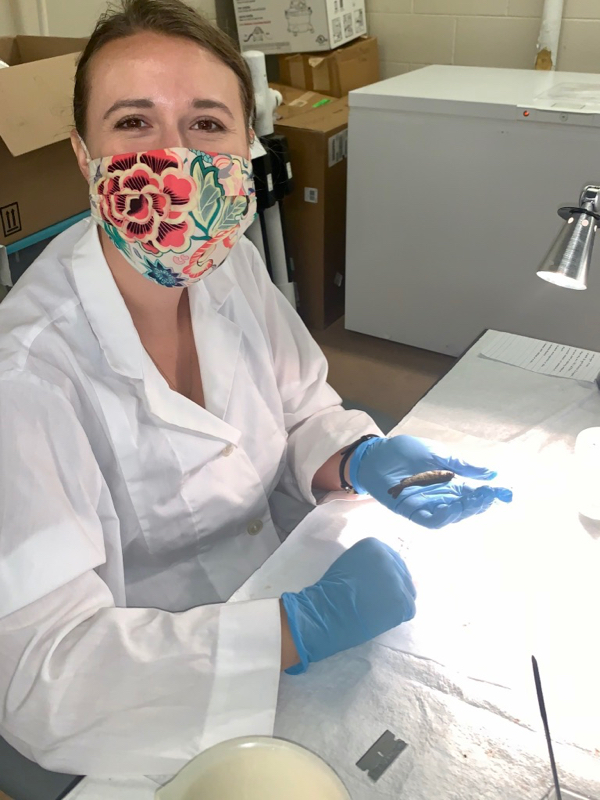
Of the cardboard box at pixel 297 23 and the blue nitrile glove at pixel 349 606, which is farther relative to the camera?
the cardboard box at pixel 297 23

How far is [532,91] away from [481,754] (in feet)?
5.64

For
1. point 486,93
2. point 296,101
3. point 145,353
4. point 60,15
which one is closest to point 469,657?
point 145,353

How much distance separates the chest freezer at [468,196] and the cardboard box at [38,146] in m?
0.88

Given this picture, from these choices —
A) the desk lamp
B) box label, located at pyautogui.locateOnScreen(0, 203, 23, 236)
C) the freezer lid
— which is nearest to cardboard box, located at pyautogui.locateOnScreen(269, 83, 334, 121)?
the freezer lid

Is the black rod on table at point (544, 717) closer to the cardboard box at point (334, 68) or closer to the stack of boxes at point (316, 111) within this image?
the stack of boxes at point (316, 111)

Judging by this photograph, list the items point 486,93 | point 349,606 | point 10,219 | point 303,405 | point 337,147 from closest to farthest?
point 349,606
point 303,405
point 10,219
point 486,93
point 337,147

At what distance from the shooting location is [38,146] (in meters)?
1.19

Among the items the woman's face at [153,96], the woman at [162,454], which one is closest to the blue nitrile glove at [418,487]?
the woman at [162,454]

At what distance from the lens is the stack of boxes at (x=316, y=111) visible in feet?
7.09

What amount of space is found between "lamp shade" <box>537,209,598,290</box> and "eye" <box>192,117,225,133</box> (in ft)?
1.53

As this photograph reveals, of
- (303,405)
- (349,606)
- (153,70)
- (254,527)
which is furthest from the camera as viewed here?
(303,405)

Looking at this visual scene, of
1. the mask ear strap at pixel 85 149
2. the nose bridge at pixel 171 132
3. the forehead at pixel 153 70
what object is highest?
the forehead at pixel 153 70

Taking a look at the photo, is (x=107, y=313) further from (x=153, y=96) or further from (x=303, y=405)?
(x=303, y=405)

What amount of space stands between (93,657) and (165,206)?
0.53m
